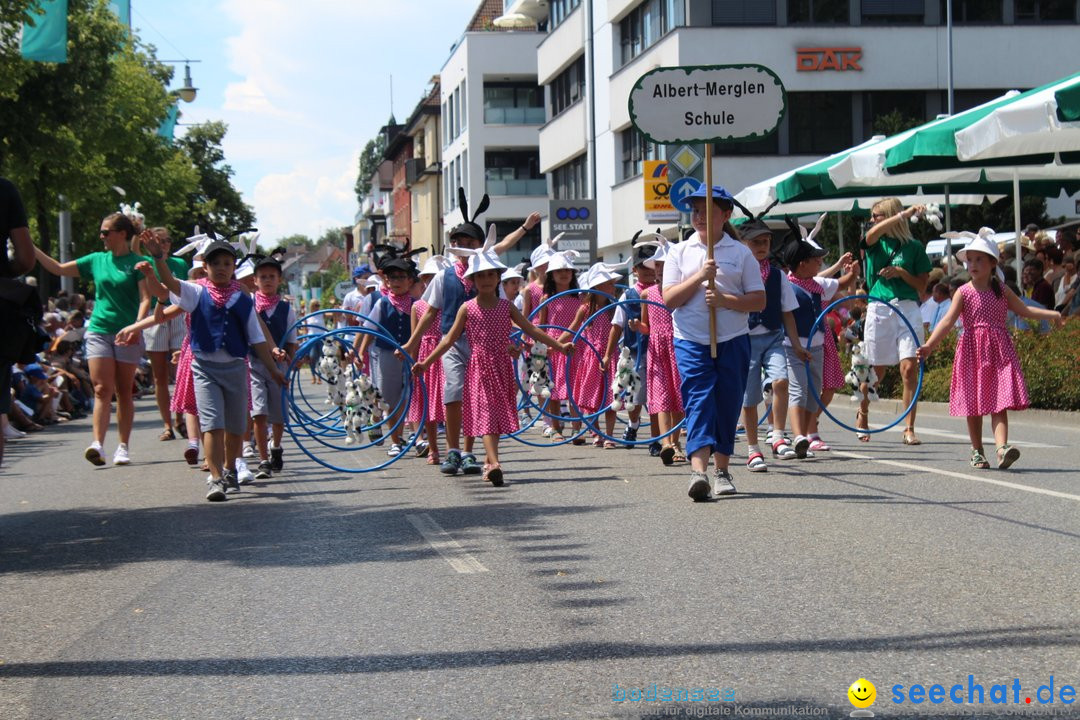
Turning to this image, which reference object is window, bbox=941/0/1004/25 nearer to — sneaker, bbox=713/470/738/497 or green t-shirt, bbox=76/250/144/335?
green t-shirt, bbox=76/250/144/335

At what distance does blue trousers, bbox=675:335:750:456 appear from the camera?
10.2 meters

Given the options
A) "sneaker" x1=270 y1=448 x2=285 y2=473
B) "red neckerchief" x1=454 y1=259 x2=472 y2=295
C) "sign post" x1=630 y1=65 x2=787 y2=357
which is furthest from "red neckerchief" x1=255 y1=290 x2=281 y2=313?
"sign post" x1=630 y1=65 x2=787 y2=357

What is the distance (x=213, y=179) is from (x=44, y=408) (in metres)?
71.9

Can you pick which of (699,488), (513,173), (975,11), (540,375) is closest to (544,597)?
(699,488)

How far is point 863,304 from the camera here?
23.2 m

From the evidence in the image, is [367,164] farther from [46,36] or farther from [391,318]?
[391,318]

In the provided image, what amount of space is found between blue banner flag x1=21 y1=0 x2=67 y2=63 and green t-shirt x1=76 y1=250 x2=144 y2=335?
481 inches

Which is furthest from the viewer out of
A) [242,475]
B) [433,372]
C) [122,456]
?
[122,456]

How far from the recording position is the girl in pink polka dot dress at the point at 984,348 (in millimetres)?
11516

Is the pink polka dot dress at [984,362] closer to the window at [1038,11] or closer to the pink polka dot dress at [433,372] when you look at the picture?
the pink polka dot dress at [433,372]

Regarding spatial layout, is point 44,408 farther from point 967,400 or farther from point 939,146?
point 967,400

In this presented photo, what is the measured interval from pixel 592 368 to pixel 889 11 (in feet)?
87.8

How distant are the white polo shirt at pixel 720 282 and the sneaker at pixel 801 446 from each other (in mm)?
2732

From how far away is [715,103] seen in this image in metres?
12.4
